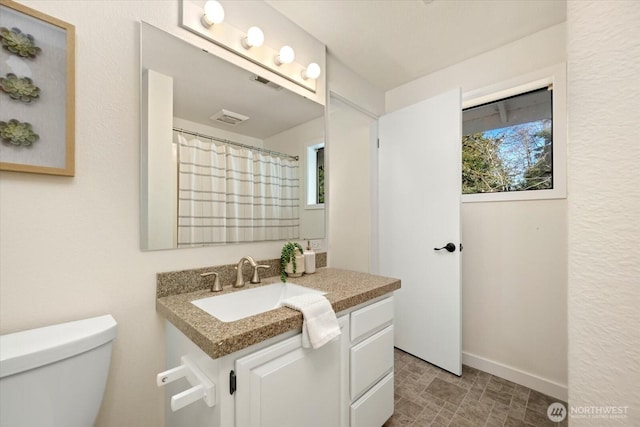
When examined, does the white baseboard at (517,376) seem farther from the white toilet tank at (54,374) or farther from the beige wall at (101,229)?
the white toilet tank at (54,374)

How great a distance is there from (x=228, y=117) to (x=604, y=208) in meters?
1.41

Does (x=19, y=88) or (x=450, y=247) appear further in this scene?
(x=450, y=247)

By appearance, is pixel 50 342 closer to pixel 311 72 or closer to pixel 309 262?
pixel 309 262

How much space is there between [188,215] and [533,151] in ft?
7.62

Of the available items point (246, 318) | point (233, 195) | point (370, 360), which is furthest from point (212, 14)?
point (370, 360)

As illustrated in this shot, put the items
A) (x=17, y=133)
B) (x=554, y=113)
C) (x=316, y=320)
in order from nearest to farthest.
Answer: (x=17, y=133), (x=316, y=320), (x=554, y=113)

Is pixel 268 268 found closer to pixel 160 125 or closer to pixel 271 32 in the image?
pixel 160 125

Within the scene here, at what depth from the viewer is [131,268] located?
102cm

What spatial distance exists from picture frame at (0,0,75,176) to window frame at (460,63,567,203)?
96.4 inches

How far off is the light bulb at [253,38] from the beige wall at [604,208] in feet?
4.20

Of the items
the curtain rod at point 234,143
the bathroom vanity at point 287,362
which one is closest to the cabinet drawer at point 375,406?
the bathroom vanity at point 287,362

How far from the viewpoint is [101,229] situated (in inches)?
37.7

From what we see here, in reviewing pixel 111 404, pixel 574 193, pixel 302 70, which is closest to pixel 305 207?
pixel 302 70

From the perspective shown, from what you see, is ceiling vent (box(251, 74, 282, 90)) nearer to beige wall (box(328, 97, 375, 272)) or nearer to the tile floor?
beige wall (box(328, 97, 375, 272))
